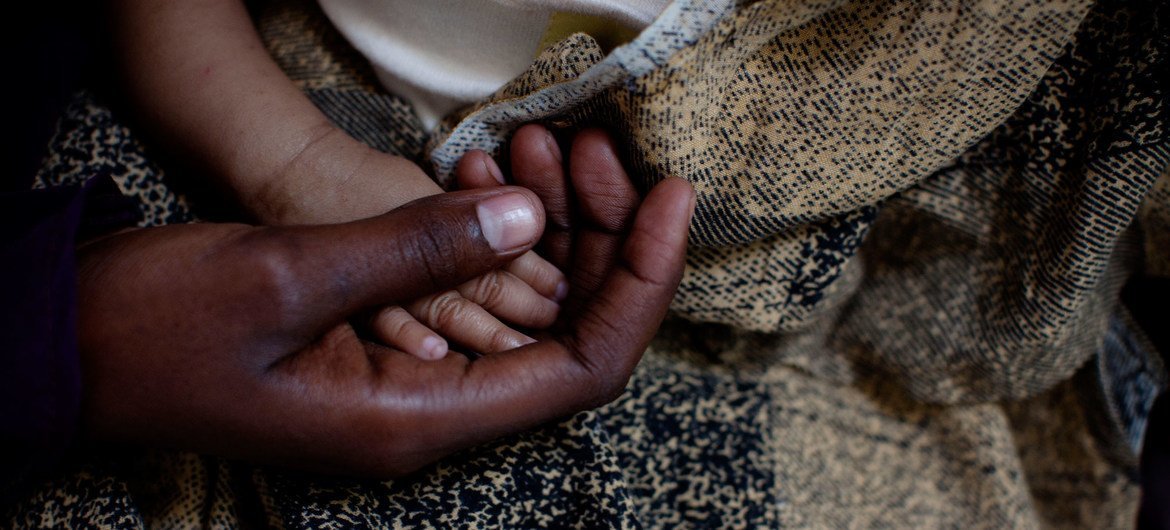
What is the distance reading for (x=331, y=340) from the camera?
565 millimetres

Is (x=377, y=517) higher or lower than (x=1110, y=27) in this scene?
lower

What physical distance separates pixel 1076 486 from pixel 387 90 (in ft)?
3.40

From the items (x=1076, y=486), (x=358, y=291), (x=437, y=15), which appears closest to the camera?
(x=358, y=291)

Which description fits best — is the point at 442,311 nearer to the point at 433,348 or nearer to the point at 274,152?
the point at 433,348

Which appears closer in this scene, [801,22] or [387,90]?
[801,22]

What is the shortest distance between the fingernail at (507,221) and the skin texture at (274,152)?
72 millimetres

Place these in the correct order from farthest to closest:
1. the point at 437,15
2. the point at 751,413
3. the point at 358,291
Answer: the point at 751,413, the point at 437,15, the point at 358,291

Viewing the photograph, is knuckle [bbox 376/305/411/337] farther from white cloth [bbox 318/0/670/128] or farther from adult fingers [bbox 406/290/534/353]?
white cloth [bbox 318/0/670/128]

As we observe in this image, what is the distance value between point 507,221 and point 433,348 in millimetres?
124

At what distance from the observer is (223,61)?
704 mm

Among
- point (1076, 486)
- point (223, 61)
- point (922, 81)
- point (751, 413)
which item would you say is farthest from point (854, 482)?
point (223, 61)

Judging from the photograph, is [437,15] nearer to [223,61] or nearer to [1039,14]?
[223,61]

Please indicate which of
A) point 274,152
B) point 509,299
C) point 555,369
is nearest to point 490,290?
point 509,299

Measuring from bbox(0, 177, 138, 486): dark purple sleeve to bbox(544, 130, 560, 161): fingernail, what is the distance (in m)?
0.38
